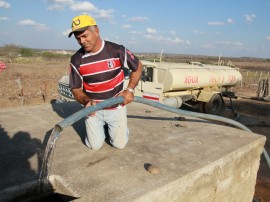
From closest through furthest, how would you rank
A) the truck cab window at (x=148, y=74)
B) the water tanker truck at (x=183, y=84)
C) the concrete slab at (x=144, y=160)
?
the concrete slab at (x=144, y=160) → the water tanker truck at (x=183, y=84) → the truck cab window at (x=148, y=74)

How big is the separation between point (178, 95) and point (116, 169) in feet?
27.6

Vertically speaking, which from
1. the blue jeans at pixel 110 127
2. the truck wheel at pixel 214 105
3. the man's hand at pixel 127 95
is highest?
the man's hand at pixel 127 95

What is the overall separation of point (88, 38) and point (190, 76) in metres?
8.32

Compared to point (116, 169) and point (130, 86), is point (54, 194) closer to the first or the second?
point (116, 169)

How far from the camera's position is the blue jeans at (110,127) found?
11.0ft

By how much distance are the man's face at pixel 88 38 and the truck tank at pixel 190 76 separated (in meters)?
7.19

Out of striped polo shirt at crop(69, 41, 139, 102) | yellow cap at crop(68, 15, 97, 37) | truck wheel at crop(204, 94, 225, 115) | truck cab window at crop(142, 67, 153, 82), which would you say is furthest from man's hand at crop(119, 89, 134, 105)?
truck wheel at crop(204, 94, 225, 115)

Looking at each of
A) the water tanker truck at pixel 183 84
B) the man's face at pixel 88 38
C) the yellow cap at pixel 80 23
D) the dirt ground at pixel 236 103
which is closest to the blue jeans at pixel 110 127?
the man's face at pixel 88 38

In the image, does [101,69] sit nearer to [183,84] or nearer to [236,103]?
[183,84]

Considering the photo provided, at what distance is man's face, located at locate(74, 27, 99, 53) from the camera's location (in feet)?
9.75

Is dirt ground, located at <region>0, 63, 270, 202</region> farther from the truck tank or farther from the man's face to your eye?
the man's face

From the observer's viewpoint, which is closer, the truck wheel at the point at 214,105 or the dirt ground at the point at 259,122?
the dirt ground at the point at 259,122

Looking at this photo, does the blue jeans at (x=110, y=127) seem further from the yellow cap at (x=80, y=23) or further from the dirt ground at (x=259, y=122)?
the dirt ground at (x=259, y=122)

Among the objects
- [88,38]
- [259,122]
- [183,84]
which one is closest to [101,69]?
[88,38]
